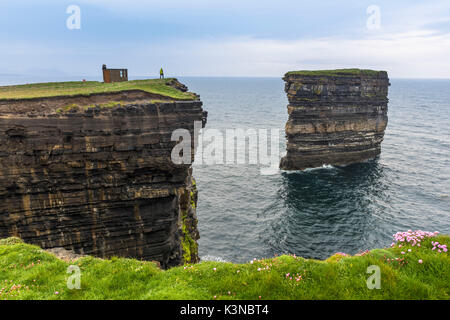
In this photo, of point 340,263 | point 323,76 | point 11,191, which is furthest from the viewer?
point 323,76

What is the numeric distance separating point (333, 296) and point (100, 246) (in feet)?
→ 76.7

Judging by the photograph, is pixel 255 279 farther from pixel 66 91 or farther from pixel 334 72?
pixel 334 72

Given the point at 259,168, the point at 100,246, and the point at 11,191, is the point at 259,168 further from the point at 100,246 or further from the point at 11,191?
the point at 11,191

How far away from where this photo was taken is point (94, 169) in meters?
25.0

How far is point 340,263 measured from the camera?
1159 cm

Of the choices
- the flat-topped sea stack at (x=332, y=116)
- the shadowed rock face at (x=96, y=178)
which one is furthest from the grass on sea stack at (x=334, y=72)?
the shadowed rock face at (x=96, y=178)

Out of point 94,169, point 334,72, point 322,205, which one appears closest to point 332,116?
point 334,72

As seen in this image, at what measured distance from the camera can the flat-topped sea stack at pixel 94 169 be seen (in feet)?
75.9

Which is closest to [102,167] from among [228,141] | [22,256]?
[22,256]

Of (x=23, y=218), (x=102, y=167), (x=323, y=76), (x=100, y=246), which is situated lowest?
(x=100, y=246)

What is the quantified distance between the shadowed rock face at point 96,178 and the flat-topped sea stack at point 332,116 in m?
45.4

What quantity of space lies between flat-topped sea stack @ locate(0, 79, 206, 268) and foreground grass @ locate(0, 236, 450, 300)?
1271 cm

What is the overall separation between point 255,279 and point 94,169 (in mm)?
19313

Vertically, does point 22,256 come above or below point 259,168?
above
